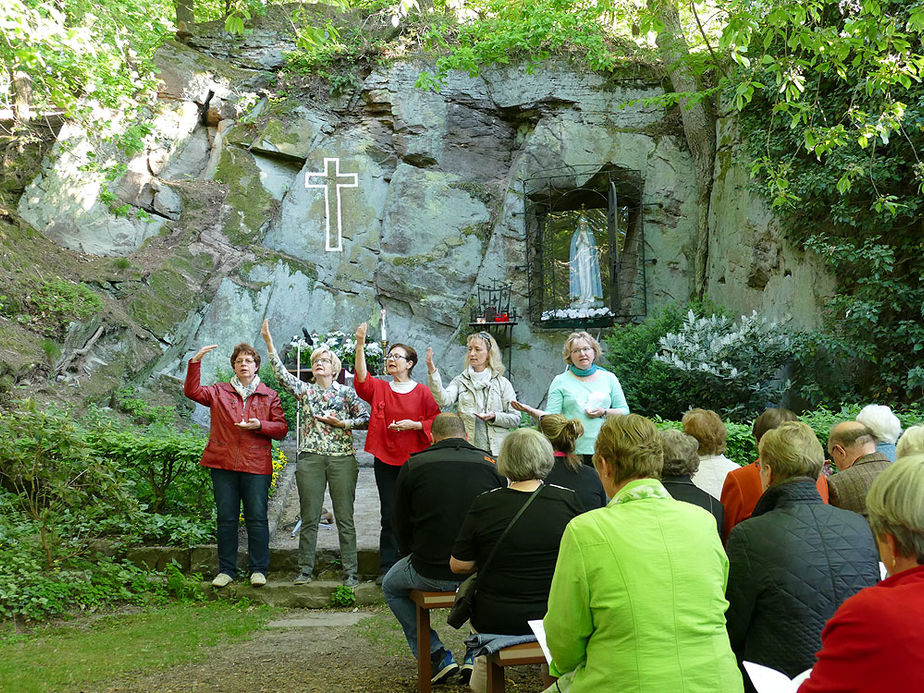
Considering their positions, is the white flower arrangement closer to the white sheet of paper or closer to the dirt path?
the dirt path

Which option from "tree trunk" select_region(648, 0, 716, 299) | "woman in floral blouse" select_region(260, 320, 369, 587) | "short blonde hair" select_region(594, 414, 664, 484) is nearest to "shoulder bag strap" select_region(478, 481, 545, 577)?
"short blonde hair" select_region(594, 414, 664, 484)

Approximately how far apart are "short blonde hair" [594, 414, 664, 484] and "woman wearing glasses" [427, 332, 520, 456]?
3051 millimetres

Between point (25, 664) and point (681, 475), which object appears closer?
point (681, 475)

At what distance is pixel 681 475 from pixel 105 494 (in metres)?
4.40

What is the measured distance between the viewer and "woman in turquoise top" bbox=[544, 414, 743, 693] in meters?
2.02

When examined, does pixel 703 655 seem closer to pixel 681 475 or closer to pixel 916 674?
pixel 916 674

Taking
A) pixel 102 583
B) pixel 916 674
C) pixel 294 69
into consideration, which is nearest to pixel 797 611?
pixel 916 674

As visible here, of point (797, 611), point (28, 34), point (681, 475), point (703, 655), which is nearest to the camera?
point (703, 655)

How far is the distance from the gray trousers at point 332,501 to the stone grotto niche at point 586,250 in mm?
6593

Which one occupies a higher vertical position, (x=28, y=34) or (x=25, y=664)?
(x=28, y=34)

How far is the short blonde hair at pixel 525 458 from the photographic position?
121 inches

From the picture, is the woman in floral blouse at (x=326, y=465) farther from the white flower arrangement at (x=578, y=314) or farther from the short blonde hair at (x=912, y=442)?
the white flower arrangement at (x=578, y=314)

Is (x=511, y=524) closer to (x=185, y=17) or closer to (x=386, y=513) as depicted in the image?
(x=386, y=513)

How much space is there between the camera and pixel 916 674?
4.29 feet
